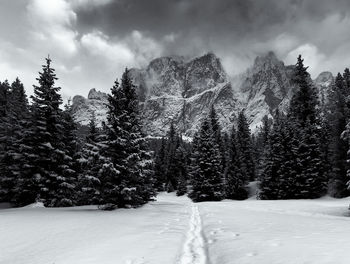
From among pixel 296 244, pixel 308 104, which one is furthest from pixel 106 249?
pixel 308 104

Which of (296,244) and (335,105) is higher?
(335,105)

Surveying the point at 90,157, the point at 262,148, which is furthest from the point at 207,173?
the point at 262,148

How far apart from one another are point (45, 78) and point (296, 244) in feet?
73.1

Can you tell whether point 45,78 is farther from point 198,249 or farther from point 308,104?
point 308,104

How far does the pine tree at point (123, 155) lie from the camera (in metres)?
17.8

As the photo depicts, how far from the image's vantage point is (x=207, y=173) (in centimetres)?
3575

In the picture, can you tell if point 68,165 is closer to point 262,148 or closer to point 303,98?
point 303,98

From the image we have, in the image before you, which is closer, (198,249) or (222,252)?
(222,252)

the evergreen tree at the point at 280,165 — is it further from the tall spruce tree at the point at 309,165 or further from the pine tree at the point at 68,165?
the pine tree at the point at 68,165

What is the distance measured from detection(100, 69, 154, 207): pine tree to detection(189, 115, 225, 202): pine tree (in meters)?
16.2

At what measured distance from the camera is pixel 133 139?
19.7 meters

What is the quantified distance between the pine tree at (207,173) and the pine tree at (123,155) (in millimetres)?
16180

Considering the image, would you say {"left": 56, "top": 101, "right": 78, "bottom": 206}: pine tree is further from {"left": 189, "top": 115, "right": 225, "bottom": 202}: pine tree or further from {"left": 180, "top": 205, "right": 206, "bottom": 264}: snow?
{"left": 189, "top": 115, "right": 225, "bottom": 202}: pine tree

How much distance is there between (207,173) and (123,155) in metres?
19.2
